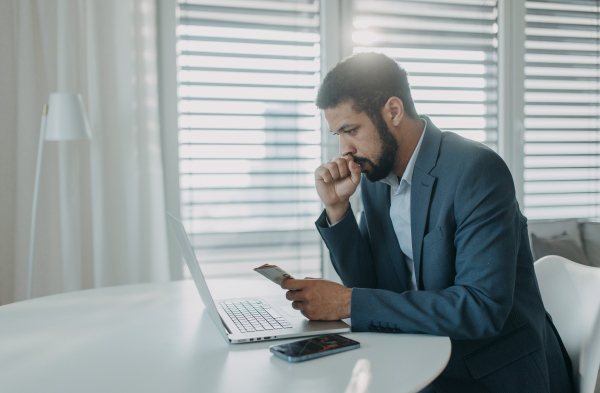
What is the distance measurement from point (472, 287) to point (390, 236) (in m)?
0.42

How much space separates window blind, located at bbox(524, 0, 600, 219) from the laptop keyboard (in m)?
2.44

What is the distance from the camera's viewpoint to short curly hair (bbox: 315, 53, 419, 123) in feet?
4.33

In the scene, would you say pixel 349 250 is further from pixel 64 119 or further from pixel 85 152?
pixel 85 152

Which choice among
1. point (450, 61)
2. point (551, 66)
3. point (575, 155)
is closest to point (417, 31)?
point (450, 61)

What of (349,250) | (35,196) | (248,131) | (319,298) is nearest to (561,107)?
(248,131)

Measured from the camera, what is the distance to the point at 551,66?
305cm

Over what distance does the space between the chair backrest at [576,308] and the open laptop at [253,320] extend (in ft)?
1.91

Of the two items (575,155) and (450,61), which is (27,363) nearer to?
(450,61)

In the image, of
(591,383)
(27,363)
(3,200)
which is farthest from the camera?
(3,200)

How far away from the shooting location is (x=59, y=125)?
2.06 metres

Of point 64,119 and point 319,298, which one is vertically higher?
point 64,119

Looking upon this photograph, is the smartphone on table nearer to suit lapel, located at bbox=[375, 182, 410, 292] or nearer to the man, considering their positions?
the man

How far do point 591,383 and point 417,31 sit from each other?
2.24 metres

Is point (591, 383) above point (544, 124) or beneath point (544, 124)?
beneath
